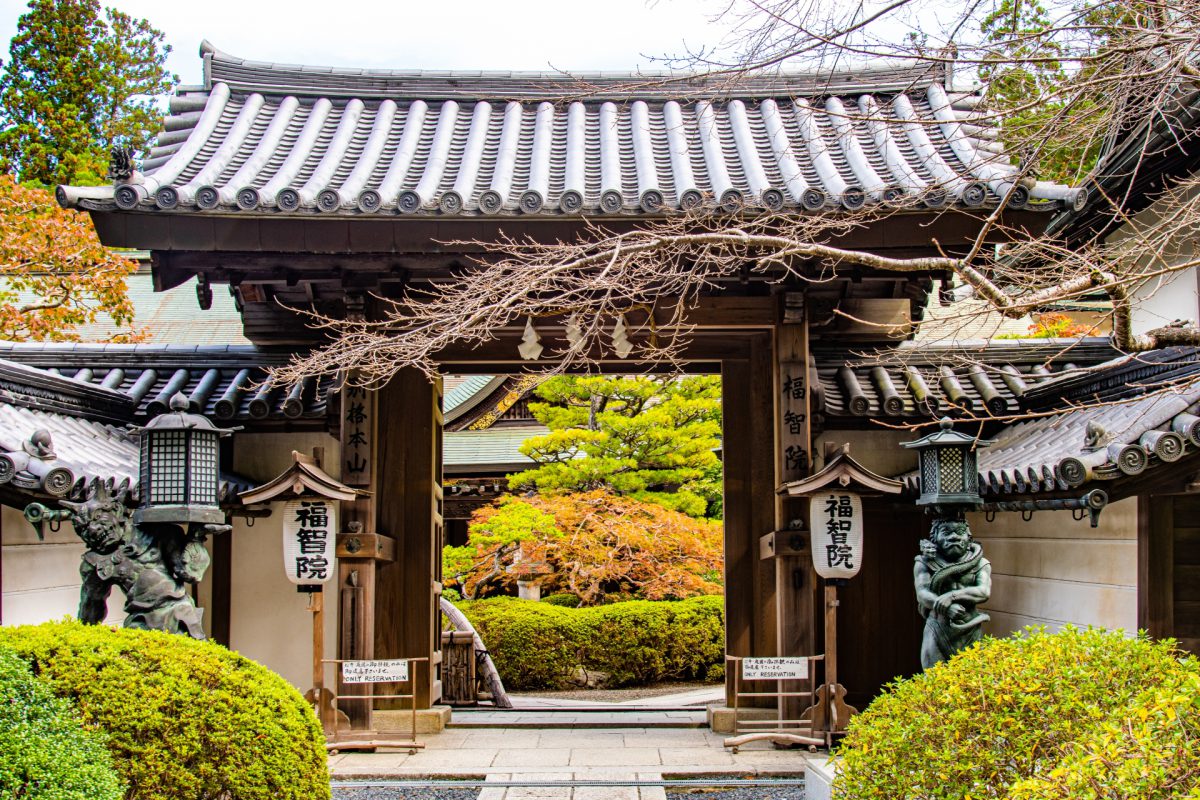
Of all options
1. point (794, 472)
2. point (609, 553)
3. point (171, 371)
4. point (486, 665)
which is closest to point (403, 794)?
point (794, 472)

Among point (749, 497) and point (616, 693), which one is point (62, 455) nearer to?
point (749, 497)

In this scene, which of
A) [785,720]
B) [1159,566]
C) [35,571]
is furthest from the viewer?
[785,720]

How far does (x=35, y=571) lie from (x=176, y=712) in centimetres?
391

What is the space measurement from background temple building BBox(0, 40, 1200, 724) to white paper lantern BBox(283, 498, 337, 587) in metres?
0.42

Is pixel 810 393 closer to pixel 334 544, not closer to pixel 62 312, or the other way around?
pixel 334 544

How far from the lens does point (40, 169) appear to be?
81.8ft

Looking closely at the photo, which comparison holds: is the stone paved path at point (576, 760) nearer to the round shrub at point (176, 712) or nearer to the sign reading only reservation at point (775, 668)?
the sign reading only reservation at point (775, 668)

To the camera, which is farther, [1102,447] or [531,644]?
[531,644]

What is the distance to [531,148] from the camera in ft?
34.3

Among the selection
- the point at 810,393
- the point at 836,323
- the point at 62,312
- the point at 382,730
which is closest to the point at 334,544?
the point at 382,730

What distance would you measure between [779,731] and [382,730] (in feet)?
11.0

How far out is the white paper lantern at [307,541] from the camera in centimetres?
871

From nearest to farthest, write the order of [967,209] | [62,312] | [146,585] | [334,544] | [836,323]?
[146,585]
[967,209]
[334,544]
[836,323]
[62,312]

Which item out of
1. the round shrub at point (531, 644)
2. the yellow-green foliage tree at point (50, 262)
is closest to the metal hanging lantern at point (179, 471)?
the yellow-green foliage tree at point (50, 262)
